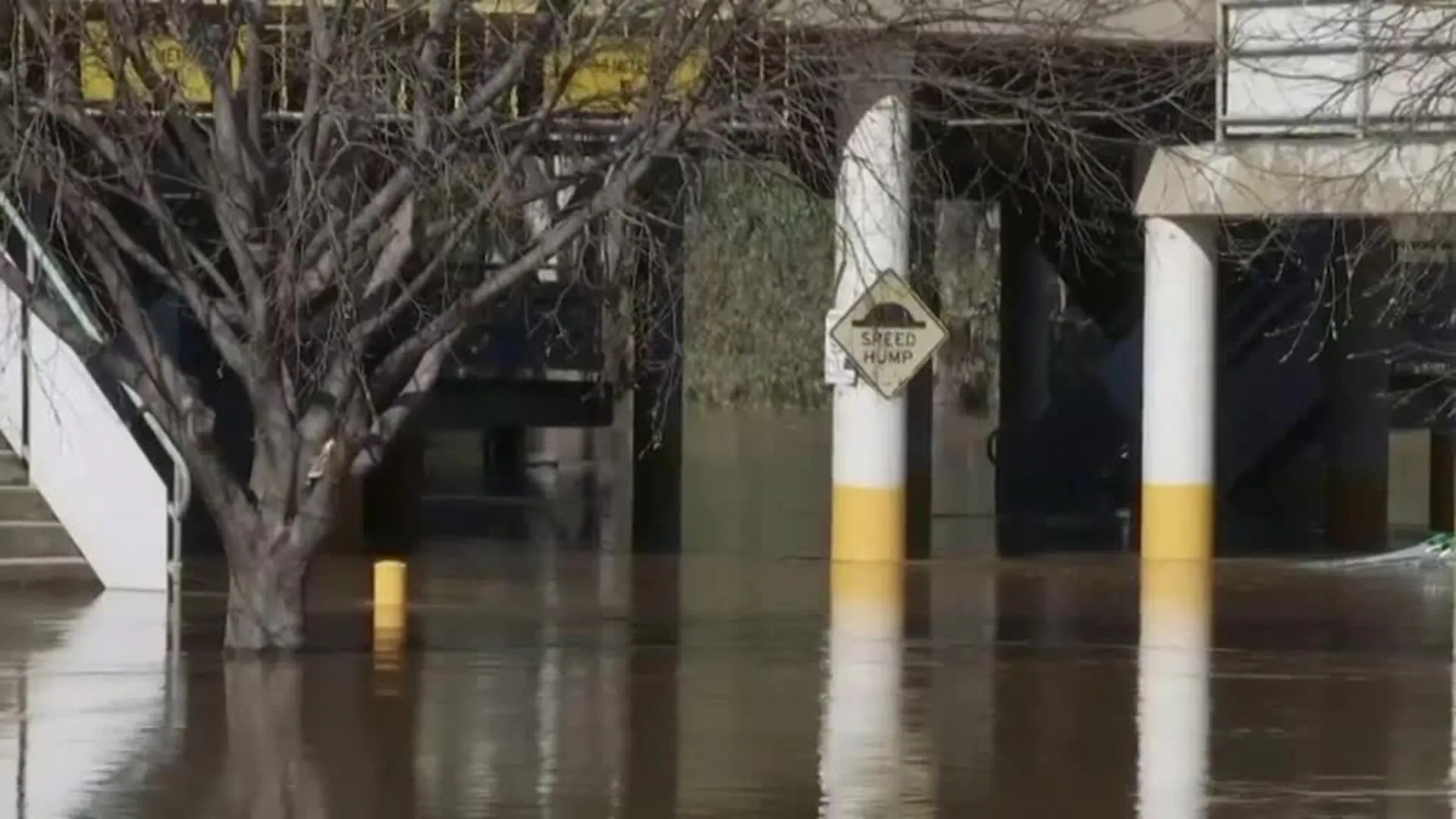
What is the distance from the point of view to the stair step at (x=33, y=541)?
76.6ft

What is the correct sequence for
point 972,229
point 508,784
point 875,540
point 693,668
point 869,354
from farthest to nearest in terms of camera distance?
point 972,229, point 875,540, point 869,354, point 693,668, point 508,784

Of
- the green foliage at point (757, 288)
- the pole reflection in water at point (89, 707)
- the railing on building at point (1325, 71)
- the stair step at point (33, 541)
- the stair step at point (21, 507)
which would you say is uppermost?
the railing on building at point (1325, 71)

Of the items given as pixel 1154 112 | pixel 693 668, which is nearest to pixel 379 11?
pixel 693 668

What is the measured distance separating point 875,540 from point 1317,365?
13.3 meters

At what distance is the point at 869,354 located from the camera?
25781mm

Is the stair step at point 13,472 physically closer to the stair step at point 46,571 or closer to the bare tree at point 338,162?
the stair step at point 46,571

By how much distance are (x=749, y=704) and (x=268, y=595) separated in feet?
10.9

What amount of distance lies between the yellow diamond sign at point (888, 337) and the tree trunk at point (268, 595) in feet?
29.8

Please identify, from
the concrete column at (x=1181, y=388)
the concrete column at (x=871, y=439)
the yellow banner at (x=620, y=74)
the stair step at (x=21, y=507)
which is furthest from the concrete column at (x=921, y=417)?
the yellow banner at (x=620, y=74)

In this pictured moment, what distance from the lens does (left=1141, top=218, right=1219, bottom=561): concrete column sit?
94.3ft

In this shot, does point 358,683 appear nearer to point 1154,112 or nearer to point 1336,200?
point 1336,200

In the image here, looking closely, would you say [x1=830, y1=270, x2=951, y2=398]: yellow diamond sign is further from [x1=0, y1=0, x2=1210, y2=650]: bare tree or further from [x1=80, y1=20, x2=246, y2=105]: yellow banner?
[x1=80, y1=20, x2=246, y2=105]: yellow banner

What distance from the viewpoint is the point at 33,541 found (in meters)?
23.4

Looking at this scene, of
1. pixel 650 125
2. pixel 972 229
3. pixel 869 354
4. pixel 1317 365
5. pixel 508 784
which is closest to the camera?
pixel 508 784
